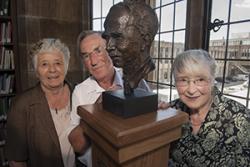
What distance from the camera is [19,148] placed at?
1167 millimetres

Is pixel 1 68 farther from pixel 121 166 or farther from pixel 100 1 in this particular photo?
pixel 121 166

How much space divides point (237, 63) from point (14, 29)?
2.53 metres

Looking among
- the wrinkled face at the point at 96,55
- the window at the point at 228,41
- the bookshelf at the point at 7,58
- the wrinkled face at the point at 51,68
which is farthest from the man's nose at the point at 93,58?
the bookshelf at the point at 7,58

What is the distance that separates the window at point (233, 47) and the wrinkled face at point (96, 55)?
0.98 metres

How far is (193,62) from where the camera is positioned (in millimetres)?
905

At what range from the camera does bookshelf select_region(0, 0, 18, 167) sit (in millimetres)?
2593

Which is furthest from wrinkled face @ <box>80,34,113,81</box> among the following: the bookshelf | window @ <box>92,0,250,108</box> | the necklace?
the bookshelf

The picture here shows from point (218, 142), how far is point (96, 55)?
691 mm

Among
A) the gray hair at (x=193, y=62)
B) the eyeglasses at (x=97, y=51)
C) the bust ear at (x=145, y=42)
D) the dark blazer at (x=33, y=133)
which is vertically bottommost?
the dark blazer at (x=33, y=133)

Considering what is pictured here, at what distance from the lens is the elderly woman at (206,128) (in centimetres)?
91

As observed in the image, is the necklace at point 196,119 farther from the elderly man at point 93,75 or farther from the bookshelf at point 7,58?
the bookshelf at point 7,58

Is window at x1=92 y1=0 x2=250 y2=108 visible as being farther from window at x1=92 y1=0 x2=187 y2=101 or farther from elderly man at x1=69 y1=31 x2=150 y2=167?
elderly man at x1=69 y1=31 x2=150 y2=167

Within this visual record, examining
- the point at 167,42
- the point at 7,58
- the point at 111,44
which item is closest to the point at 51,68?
the point at 111,44

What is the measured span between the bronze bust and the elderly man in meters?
0.35
